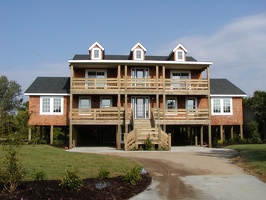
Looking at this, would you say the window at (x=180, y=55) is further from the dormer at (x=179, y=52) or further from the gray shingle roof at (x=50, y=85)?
the gray shingle roof at (x=50, y=85)

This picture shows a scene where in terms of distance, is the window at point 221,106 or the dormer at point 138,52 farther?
the window at point 221,106

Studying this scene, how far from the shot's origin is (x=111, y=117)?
91.7ft

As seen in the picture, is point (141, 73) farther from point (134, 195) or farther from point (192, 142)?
point (134, 195)

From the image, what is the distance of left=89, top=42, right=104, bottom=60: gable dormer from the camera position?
101 ft

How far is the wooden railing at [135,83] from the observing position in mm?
28703

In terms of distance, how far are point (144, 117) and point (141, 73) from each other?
424 centimetres

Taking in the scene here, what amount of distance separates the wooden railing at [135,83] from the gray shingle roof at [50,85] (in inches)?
97.8

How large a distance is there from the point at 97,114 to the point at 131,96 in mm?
3916

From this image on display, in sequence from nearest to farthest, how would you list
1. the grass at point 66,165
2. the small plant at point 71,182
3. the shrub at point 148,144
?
the small plant at point 71,182 < the grass at point 66,165 < the shrub at point 148,144

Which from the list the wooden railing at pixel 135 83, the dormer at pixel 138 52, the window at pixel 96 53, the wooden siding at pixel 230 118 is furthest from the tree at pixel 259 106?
the window at pixel 96 53

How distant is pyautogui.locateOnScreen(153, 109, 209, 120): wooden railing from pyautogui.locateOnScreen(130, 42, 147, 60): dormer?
18.5 ft

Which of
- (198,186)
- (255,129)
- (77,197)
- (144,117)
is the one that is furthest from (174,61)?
(77,197)

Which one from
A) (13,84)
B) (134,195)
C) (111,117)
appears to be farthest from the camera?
(13,84)

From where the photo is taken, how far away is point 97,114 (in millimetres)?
28734
